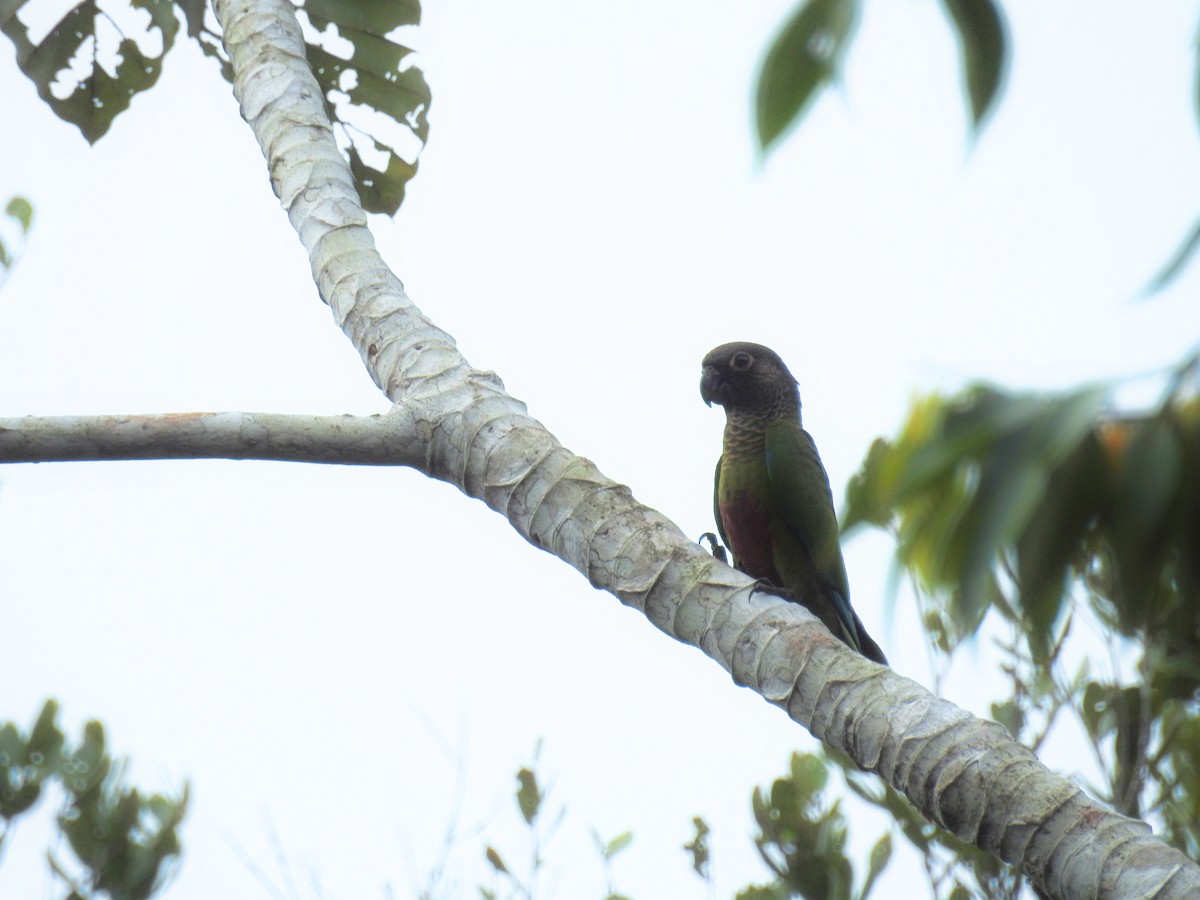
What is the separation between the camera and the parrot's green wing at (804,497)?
4254 millimetres

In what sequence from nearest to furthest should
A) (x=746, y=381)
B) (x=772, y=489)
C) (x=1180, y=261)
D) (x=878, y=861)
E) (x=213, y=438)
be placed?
1. (x=1180, y=261)
2. (x=213, y=438)
3. (x=878, y=861)
4. (x=772, y=489)
5. (x=746, y=381)

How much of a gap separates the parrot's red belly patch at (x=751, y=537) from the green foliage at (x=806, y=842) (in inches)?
33.3

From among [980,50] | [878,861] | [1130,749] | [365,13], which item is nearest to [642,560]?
[980,50]

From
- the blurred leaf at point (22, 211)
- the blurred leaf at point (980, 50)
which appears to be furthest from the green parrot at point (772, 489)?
the blurred leaf at point (980, 50)

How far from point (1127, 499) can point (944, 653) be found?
3790 mm

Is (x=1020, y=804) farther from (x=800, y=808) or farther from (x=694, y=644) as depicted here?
(x=800, y=808)

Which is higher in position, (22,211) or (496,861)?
(22,211)

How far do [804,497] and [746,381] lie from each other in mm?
661

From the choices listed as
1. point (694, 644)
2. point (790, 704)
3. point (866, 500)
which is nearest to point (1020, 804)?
point (790, 704)

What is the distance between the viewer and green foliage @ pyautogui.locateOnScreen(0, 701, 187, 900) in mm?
6062

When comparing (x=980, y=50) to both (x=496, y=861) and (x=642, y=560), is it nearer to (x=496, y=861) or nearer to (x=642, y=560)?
(x=642, y=560)

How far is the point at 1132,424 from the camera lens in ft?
3.36

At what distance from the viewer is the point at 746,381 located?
191 inches

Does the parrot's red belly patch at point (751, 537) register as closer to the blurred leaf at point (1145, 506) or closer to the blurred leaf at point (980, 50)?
the blurred leaf at point (1145, 506)
